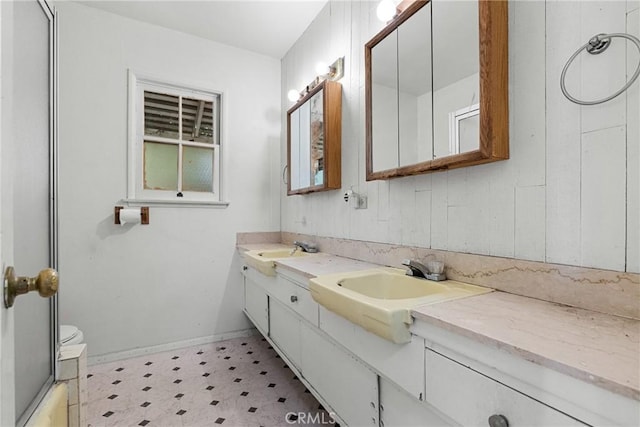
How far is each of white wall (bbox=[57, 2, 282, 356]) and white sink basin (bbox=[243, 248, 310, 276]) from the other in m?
0.56

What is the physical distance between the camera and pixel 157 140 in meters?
2.50

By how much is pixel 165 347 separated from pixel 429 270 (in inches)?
88.6

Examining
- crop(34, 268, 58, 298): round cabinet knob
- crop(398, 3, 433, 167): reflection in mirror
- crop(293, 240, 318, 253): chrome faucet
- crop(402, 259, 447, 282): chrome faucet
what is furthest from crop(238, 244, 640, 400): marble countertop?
crop(293, 240, 318, 253): chrome faucet

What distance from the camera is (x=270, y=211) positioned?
9.61ft

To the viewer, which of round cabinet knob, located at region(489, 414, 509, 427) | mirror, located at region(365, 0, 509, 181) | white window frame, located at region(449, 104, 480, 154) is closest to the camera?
round cabinet knob, located at region(489, 414, 509, 427)

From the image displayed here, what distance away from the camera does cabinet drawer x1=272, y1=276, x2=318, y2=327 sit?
1.42m

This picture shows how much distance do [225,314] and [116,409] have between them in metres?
1.04

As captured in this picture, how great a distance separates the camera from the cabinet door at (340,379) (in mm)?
1092

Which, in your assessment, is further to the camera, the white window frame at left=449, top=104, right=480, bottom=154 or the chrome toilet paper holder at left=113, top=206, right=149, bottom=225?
the chrome toilet paper holder at left=113, top=206, right=149, bottom=225

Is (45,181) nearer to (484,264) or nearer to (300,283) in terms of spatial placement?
(300,283)

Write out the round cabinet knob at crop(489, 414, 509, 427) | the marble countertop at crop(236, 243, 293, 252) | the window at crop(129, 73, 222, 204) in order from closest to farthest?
the round cabinet knob at crop(489, 414, 509, 427)
the window at crop(129, 73, 222, 204)
the marble countertop at crop(236, 243, 293, 252)

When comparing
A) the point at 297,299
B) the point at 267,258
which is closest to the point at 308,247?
the point at 267,258

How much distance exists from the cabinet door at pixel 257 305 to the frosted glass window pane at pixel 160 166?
3.46 feet

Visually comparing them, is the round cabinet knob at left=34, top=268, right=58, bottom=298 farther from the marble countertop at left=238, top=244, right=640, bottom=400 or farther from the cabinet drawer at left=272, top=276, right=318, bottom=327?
the cabinet drawer at left=272, top=276, right=318, bottom=327
